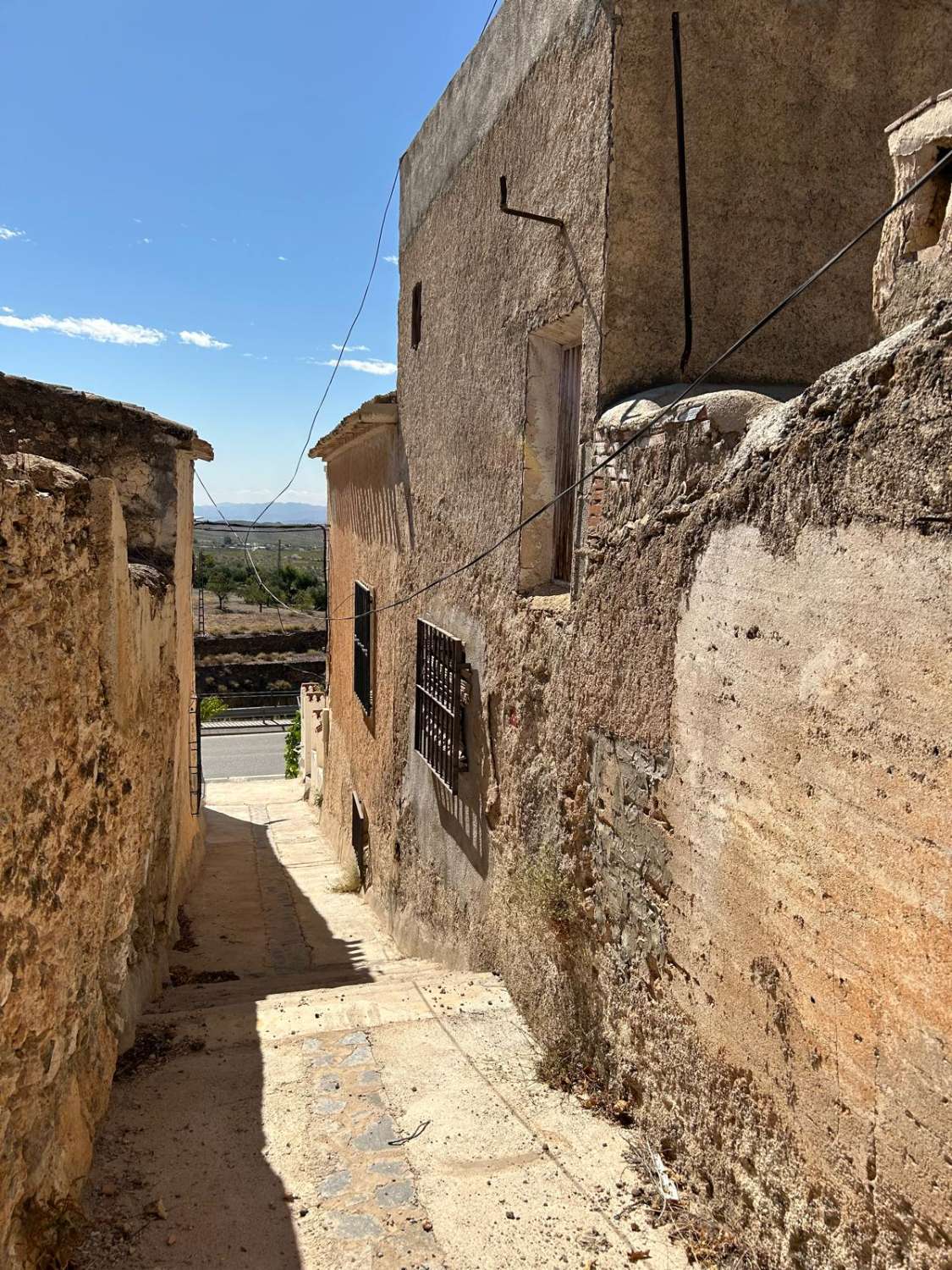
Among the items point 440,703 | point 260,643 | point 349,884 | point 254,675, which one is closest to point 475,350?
point 440,703

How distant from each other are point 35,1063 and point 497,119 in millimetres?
5408

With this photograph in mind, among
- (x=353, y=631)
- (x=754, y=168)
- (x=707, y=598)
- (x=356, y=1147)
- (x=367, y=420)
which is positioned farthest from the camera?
(x=353, y=631)

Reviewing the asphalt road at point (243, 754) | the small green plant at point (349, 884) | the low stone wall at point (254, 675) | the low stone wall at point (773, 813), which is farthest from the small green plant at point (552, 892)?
the low stone wall at point (254, 675)

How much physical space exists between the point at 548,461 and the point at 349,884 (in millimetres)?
6562

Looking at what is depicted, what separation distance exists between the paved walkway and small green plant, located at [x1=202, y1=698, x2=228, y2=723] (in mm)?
19697

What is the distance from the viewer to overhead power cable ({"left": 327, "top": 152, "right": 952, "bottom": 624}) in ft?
7.89

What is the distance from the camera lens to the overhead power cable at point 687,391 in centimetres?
241

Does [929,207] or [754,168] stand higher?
[754,168]

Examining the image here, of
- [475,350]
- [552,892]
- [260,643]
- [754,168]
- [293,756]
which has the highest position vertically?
[754,168]

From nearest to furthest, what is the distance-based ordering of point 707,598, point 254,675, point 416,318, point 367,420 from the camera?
1. point 707,598
2. point 416,318
3. point 367,420
4. point 254,675

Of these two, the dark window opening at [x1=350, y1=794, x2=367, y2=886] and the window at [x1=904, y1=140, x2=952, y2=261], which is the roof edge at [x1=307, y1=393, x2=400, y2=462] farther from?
the window at [x1=904, y1=140, x2=952, y2=261]

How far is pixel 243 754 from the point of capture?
2344 cm

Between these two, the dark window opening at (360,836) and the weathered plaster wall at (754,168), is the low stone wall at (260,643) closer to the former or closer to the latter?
the dark window opening at (360,836)

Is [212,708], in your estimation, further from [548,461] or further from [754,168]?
[754,168]
